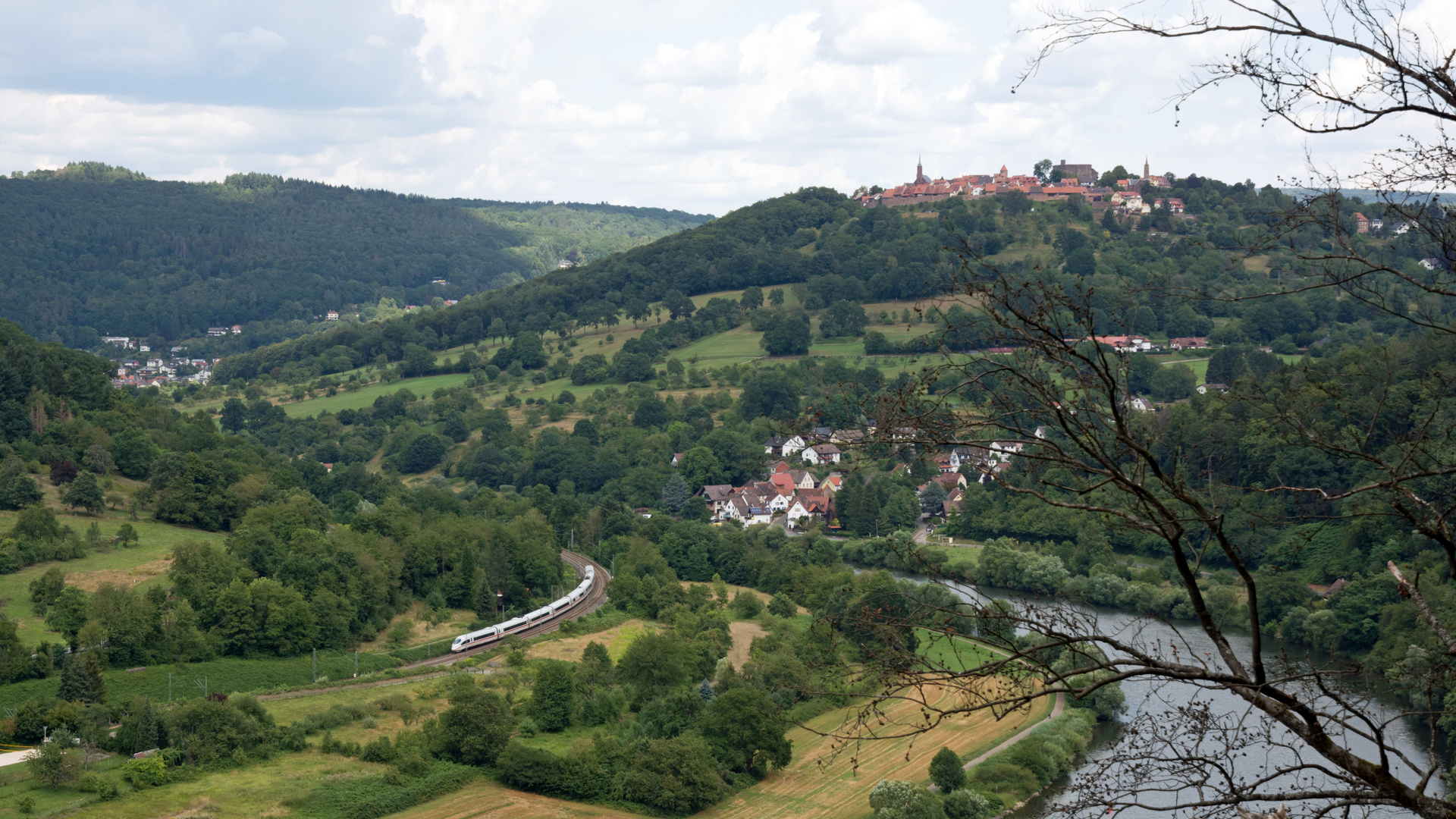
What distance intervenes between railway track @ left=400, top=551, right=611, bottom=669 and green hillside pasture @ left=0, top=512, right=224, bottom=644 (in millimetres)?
9400

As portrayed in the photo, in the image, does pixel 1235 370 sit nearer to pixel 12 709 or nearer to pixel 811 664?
pixel 12 709

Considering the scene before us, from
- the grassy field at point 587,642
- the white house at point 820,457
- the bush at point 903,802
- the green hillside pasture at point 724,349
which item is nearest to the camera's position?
the bush at point 903,802

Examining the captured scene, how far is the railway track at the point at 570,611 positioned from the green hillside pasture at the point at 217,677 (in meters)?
1.53

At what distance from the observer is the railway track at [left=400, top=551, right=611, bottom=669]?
3542 cm

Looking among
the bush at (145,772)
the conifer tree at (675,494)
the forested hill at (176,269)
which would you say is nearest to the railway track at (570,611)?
the conifer tree at (675,494)

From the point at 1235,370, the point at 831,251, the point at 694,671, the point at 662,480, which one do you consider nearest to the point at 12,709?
the point at 694,671

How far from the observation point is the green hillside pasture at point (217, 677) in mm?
27875

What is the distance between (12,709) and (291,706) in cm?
629

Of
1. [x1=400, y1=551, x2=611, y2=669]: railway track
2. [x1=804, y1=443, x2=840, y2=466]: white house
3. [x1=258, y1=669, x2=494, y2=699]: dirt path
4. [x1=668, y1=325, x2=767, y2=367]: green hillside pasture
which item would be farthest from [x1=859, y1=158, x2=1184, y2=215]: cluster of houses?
[x1=258, y1=669, x2=494, y2=699]: dirt path

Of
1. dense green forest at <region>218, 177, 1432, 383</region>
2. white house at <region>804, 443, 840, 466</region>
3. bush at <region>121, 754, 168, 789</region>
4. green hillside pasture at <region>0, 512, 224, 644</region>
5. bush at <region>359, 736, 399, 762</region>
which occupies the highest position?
dense green forest at <region>218, 177, 1432, 383</region>

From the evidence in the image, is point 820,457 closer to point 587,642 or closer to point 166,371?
point 587,642

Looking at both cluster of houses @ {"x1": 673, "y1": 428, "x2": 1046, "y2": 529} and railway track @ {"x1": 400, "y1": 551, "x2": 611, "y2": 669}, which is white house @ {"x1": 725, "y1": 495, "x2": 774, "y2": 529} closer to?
cluster of houses @ {"x1": 673, "y1": 428, "x2": 1046, "y2": 529}

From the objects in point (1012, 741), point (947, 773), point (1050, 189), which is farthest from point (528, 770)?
point (1050, 189)

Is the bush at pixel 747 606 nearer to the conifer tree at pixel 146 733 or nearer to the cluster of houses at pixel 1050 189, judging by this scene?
the conifer tree at pixel 146 733
